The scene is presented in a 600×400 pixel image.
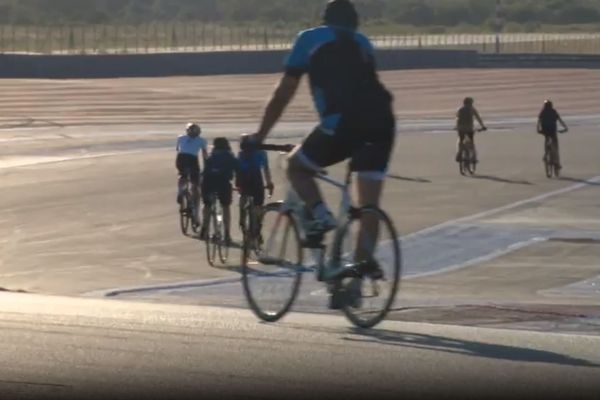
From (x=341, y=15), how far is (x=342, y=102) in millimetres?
499

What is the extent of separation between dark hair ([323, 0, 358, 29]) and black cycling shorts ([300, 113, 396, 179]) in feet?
1.82

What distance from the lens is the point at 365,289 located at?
9.05m

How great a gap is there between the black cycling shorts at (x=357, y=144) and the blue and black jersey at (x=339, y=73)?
4cm

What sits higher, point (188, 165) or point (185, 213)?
point (188, 165)

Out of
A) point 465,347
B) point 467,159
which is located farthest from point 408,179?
point 465,347

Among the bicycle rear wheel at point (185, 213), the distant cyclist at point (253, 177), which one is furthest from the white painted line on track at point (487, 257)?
the bicycle rear wheel at point (185, 213)

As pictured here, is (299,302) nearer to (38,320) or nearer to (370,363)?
(38,320)

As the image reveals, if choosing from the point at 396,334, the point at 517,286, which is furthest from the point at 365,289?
the point at 517,286

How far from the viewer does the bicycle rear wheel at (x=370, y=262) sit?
8867 millimetres

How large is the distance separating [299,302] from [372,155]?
159 inches

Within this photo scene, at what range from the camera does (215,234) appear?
19.6 metres

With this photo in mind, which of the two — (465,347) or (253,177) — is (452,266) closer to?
(253,177)

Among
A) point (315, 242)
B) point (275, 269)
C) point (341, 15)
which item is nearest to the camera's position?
point (341, 15)

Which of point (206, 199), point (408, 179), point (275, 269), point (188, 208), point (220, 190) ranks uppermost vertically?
point (275, 269)
